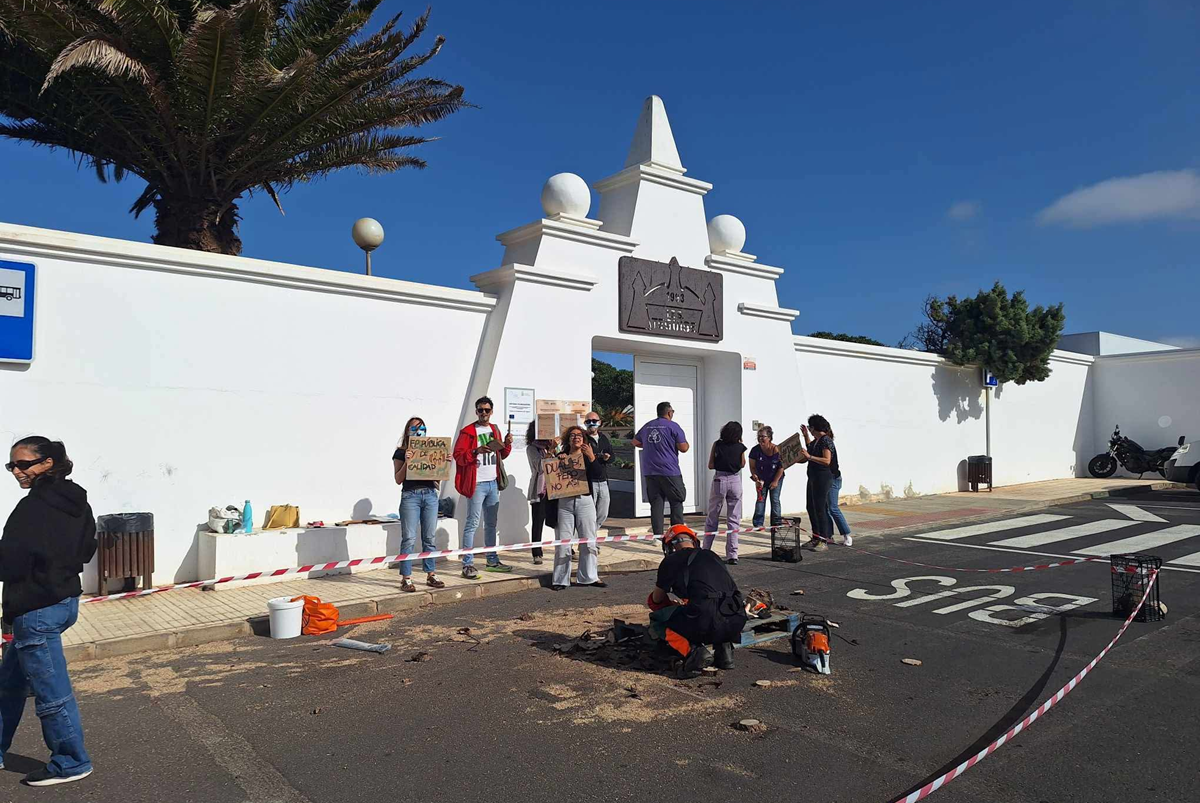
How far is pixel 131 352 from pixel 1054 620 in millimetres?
9405

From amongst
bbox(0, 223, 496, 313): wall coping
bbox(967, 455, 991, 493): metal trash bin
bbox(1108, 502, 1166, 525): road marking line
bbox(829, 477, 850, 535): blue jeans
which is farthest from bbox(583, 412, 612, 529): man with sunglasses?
bbox(967, 455, 991, 493): metal trash bin

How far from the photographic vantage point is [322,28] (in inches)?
487

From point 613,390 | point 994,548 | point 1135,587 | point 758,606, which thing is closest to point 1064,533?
point 994,548

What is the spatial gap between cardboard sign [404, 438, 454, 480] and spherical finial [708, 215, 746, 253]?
746 centimetres

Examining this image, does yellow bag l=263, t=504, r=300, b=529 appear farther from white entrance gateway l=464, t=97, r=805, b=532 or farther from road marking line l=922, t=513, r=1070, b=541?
road marking line l=922, t=513, r=1070, b=541

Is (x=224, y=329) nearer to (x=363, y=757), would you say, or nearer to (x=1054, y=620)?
(x=363, y=757)

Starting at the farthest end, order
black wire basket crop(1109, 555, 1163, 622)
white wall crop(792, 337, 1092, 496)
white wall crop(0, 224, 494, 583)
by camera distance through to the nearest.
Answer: white wall crop(792, 337, 1092, 496) < white wall crop(0, 224, 494, 583) < black wire basket crop(1109, 555, 1163, 622)

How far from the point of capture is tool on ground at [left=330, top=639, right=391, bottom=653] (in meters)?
6.40

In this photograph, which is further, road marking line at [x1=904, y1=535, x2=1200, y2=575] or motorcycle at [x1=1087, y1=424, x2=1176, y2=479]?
motorcycle at [x1=1087, y1=424, x2=1176, y2=479]

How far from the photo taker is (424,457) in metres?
8.56

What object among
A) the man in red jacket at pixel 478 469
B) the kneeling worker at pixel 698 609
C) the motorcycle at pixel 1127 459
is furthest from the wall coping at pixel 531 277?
the motorcycle at pixel 1127 459

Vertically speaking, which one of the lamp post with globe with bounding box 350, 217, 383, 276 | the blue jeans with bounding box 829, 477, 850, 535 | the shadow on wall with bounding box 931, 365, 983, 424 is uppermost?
the lamp post with globe with bounding box 350, 217, 383, 276

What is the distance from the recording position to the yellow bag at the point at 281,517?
9156 mm

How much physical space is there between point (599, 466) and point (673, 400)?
4.74 metres
